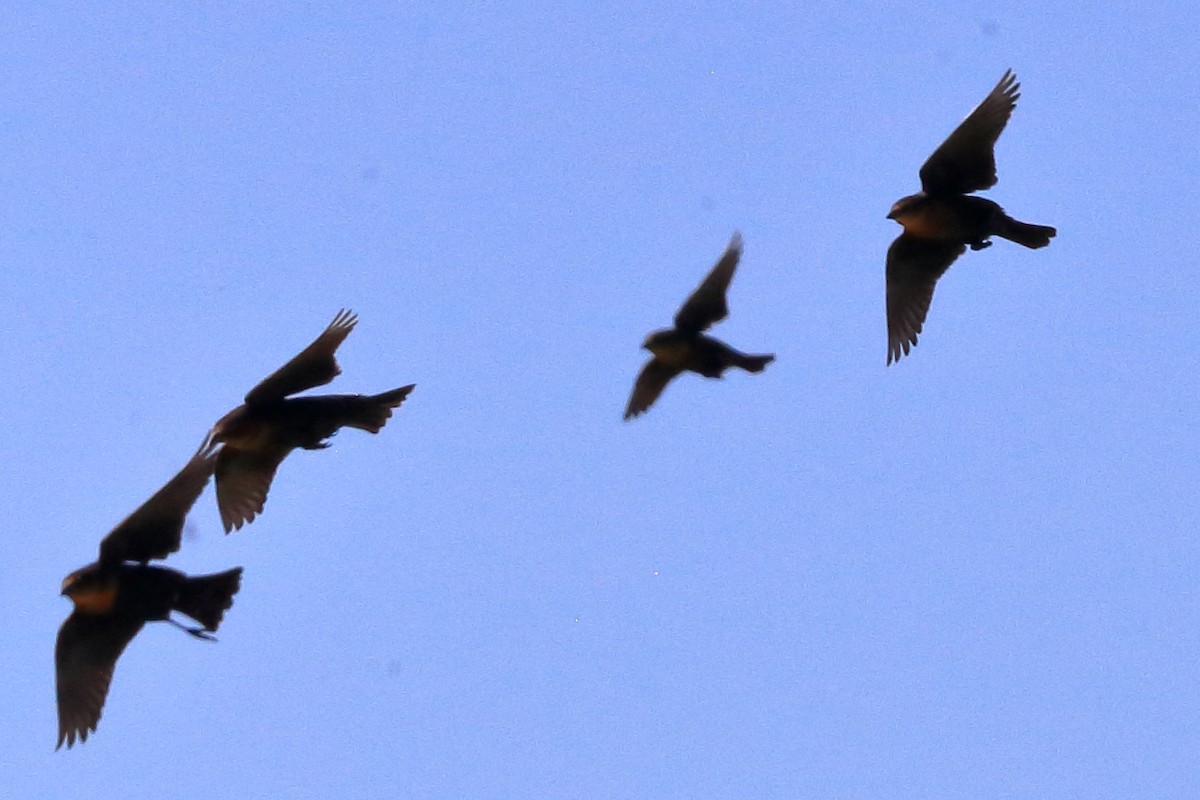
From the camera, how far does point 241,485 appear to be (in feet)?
46.9

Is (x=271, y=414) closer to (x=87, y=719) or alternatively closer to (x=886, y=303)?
(x=87, y=719)

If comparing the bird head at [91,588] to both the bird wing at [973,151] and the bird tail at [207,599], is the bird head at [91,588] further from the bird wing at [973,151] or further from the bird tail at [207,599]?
the bird wing at [973,151]

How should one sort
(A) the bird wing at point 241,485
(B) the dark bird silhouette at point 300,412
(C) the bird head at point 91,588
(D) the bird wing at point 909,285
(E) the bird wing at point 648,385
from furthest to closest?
(D) the bird wing at point 909,285
(E) the bird wing at point 648,385
(A) the bird wing at point 241,485
(B) the dark bird silhouette at point 300,412
(C) the bird head at point 91,588

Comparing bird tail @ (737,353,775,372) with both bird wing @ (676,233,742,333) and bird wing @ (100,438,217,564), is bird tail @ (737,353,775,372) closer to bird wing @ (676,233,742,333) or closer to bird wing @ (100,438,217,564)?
bird wing @ (676,233,742,333)

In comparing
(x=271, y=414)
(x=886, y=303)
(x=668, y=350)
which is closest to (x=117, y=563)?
(x=271, y=414)

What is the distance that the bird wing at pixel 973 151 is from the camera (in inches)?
560

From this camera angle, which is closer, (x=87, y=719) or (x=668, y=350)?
(x=87, y=719)

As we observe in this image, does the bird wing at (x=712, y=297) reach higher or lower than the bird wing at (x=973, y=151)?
lower

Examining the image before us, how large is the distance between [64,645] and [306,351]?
2.73 m

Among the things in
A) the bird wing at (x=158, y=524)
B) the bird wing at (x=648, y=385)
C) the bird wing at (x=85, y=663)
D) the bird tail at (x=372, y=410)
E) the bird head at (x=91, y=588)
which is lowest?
the bird wing at (x=85, y=663)

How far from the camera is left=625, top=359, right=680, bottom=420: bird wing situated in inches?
583

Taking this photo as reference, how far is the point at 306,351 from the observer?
13.5 m

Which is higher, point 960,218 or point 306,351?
point 960,218

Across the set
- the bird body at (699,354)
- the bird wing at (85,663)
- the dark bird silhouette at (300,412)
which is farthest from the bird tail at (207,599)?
the bird body at (699,354)
